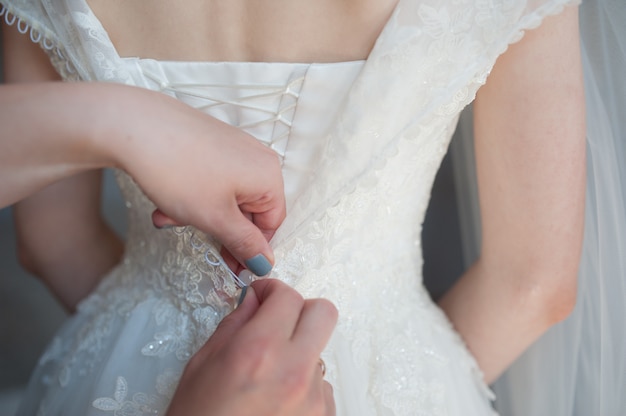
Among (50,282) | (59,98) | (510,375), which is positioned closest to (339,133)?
(59,98)

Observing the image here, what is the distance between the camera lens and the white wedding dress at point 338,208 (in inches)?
26.7

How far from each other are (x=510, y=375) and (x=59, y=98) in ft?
2.58

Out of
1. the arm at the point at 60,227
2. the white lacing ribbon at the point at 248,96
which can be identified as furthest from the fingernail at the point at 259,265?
the arm at the point at 60,227

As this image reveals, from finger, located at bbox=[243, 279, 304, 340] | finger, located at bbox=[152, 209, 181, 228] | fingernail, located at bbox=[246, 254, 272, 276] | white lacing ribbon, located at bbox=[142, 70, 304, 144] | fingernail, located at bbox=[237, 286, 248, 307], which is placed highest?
white lacing ribbon, located at bbox=[142, 70, 304, 144]

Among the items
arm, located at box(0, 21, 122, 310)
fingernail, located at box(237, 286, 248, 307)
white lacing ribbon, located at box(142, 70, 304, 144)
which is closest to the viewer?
fingernail, located at box(237, 286, 248, 307)

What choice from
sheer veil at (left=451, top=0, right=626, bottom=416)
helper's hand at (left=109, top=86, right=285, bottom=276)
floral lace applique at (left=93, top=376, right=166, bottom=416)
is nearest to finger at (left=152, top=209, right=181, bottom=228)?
helper's hand at (left=109, top=86, right=285, bottom=276)

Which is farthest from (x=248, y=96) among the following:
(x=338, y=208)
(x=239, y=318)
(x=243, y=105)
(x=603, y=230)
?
(x=603, y=230)

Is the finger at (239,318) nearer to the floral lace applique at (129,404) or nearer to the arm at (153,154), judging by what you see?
the arm at (153,154)

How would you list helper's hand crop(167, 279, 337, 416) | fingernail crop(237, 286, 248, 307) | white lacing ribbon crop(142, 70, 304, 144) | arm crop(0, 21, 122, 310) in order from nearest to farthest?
helper's hand crop(167, 279, 337, 416)
fingernail crop(237, 286, 248, 307)
white lacing ribbon crop(142, 70, 304, 144)
arm crop(0, 21, 122, 310)

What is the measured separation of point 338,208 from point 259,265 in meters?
0.13

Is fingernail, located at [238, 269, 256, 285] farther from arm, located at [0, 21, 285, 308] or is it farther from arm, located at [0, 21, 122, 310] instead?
arm, located at [0, 21, 122, 310]

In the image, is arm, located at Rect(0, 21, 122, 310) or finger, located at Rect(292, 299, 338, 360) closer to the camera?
finger, located at Rect(292, 299, 338, 360)

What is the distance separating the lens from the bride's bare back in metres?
0.70

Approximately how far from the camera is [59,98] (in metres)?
0.56
